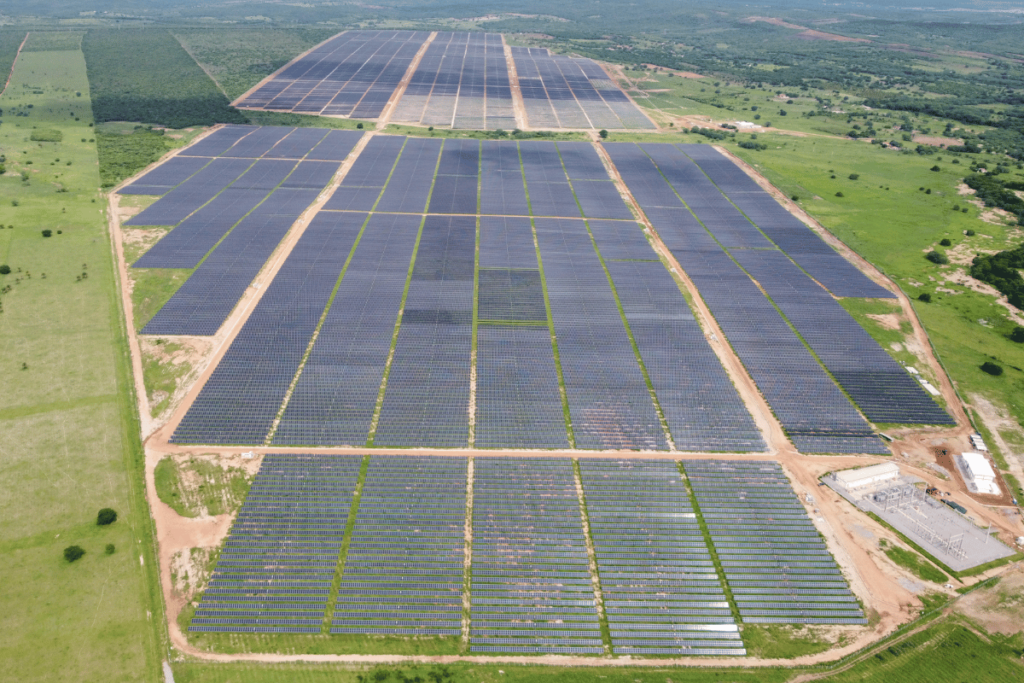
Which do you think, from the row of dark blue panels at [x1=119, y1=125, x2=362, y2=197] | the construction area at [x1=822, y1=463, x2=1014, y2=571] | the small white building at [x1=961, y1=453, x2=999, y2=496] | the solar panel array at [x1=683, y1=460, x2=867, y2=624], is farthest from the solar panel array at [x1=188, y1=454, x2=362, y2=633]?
the row of dark blue panels at [x1=119, y1=125, x2=362, y2=197]

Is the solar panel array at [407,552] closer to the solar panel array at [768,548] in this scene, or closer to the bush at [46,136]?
the solar panel array at [768,548]

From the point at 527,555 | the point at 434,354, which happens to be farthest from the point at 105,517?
the point at 527,555

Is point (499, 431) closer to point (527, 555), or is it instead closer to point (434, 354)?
point (527, 555)

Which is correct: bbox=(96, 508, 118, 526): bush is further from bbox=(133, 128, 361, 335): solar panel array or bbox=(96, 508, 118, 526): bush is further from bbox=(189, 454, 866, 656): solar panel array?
bbox=(133, 128, 361, 335): solar panel array

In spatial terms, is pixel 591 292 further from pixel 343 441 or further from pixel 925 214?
pixel 925 214

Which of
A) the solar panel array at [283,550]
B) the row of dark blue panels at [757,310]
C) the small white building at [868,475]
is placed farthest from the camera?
the row of dark blue panels at [757,310]

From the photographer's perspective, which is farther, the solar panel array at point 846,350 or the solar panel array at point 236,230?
the solar panel array at point 236,230

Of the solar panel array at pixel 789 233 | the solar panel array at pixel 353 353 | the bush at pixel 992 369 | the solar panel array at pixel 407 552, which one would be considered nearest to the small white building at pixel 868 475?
the bush at pixel 992 369
